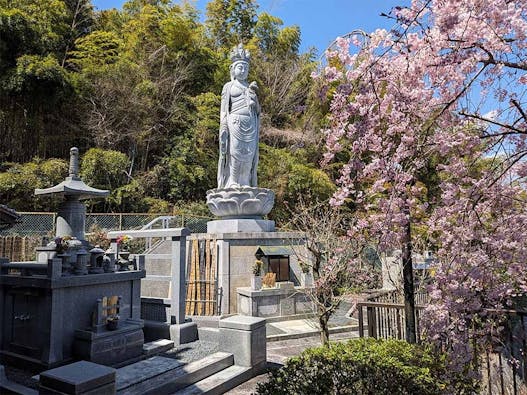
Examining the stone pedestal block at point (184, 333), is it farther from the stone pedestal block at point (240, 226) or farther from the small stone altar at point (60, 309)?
the stone pedestal block at point (240, 226)

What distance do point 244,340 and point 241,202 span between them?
514cm

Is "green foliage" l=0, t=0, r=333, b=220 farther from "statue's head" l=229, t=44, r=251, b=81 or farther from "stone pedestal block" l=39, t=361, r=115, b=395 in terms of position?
"stone pedestal block" l=39, t=361, r=115, b=395

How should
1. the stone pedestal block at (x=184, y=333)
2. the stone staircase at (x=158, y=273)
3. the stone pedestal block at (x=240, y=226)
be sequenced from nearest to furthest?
the stone pedestal block at (x=184, y=333), the stone staircase at (x=158, y=273), the stone pedestal block at (x=240, y=226)

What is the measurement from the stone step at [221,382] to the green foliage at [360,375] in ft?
6.44

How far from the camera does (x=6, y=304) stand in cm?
595

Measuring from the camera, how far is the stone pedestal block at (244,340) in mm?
6070

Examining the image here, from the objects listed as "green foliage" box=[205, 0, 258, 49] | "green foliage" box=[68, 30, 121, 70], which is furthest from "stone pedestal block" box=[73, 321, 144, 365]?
"green foliage" box=[205, 0, 258, 49]

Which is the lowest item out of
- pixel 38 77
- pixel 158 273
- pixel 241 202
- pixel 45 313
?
pixel 45 313

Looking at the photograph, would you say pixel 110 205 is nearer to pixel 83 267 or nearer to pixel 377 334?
pixel 83 267

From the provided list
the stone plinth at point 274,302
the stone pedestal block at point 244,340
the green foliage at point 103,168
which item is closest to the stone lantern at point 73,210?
the stone plinth at point 274,302

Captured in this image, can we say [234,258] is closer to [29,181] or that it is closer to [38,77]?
[29,181]

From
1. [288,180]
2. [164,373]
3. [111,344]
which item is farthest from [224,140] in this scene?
[288,180]

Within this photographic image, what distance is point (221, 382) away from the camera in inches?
213

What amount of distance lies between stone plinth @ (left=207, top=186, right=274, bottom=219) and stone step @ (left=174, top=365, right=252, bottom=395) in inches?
207
